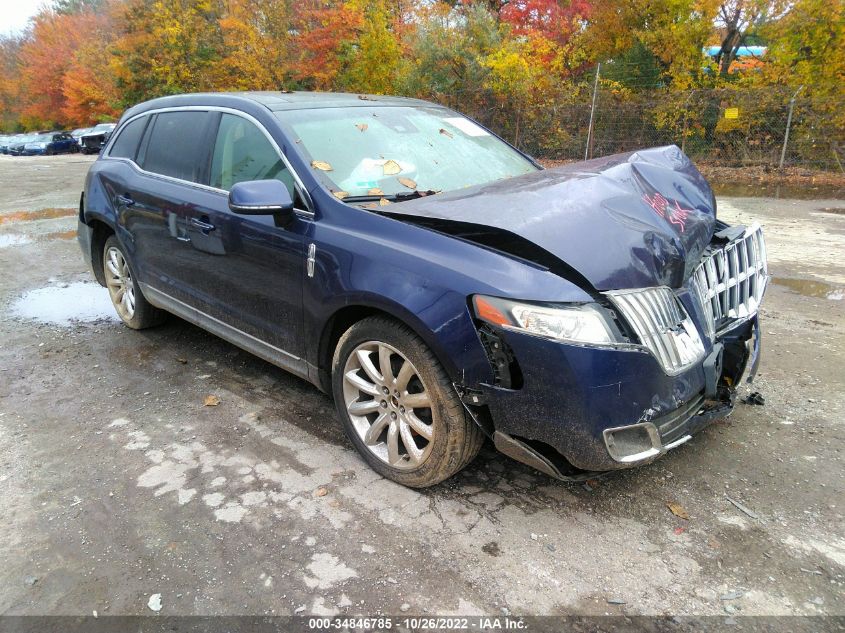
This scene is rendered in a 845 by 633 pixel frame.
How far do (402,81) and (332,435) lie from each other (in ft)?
55.6

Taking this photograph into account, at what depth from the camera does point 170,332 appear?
5160 millimetres

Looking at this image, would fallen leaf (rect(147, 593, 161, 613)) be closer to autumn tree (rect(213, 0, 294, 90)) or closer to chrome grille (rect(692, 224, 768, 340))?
chrome grille (rect(692, 224, 768, 340))

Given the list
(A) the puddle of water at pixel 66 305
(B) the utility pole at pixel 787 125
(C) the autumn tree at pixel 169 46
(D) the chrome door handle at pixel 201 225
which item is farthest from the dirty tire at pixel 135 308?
(C) the autumn tree at pixel 169 46

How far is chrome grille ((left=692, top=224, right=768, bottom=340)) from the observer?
298 cm

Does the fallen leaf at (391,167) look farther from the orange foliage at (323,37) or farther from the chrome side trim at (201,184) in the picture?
the orange foliage at (323,37)

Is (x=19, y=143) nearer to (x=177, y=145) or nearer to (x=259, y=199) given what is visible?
(x=177, y=145)

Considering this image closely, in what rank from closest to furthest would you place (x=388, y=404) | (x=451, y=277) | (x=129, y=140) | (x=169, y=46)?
(x=451, y=277)
(x=388, y=404)
(x=129, y=140)
(x=169, y=46)

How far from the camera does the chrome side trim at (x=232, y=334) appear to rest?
3.46 m

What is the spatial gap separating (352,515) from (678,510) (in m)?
1.46

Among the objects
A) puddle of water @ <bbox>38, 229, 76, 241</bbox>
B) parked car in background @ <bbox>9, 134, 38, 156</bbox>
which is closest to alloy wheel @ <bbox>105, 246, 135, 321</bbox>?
puddle of water @ <bbox>38, 229, 76, 241</bbox>

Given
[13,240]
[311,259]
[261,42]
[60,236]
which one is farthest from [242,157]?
[261,42]

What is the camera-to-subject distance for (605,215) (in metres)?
2.81

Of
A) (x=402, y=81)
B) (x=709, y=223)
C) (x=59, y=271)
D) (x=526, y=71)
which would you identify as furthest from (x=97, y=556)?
(x=402, y=81)

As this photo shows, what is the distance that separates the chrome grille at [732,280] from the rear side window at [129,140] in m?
4.05
